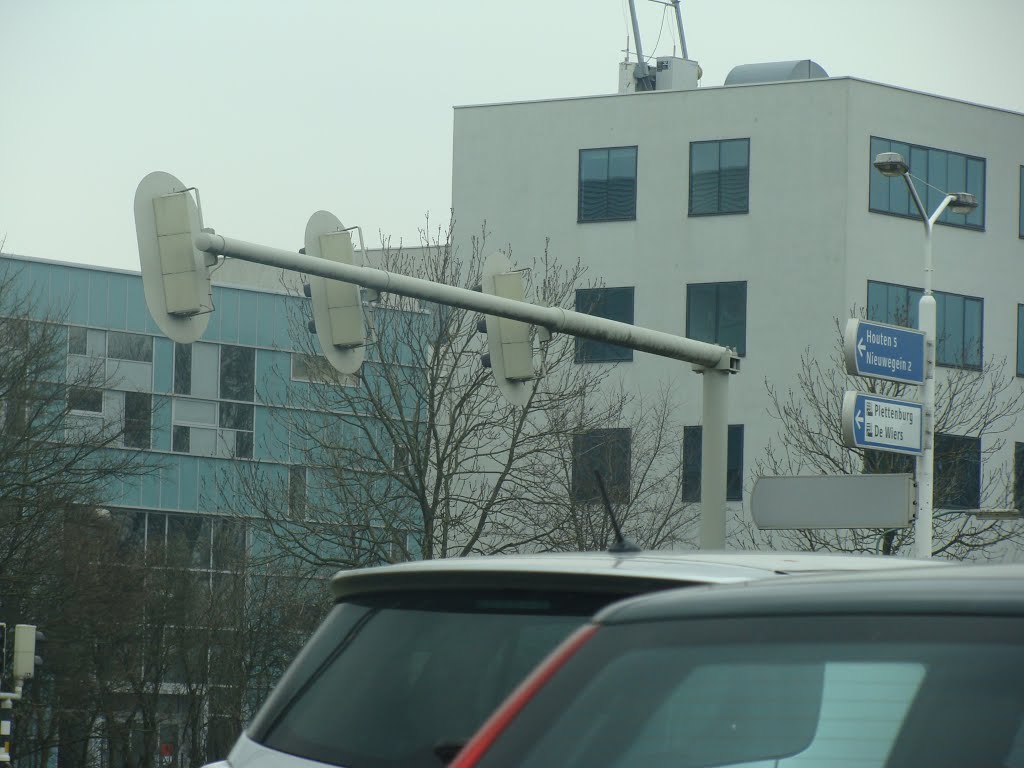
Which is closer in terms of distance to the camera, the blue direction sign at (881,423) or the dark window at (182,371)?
the blue direction sign at (881,423)

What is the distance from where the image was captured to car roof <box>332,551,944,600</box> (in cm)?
388

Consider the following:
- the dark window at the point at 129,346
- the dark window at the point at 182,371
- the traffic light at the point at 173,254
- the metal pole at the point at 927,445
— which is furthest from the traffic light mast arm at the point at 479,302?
the dark window at the point at 182,371

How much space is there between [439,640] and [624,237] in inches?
1588

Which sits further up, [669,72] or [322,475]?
[669,72]

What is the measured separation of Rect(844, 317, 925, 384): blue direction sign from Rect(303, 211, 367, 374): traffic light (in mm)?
5572

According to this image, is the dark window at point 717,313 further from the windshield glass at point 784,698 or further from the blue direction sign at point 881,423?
the windshield glass at point 784,698

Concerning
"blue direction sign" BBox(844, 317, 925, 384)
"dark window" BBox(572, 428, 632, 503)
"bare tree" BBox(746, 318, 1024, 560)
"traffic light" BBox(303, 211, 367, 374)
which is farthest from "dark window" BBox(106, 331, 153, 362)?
"traffic light" BBox(303, 211, 367, 374)

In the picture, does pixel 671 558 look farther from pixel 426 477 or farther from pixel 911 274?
pixel 911 274

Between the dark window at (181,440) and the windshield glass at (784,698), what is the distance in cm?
5228

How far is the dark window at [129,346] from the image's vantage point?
5188cm

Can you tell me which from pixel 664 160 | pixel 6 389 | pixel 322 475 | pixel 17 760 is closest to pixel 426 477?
pixel 322 475

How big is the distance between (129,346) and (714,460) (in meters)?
39.6

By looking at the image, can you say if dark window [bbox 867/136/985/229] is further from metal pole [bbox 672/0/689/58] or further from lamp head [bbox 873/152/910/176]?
lamp head [bbox 873/152/910/176]

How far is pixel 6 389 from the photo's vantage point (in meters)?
31.8
